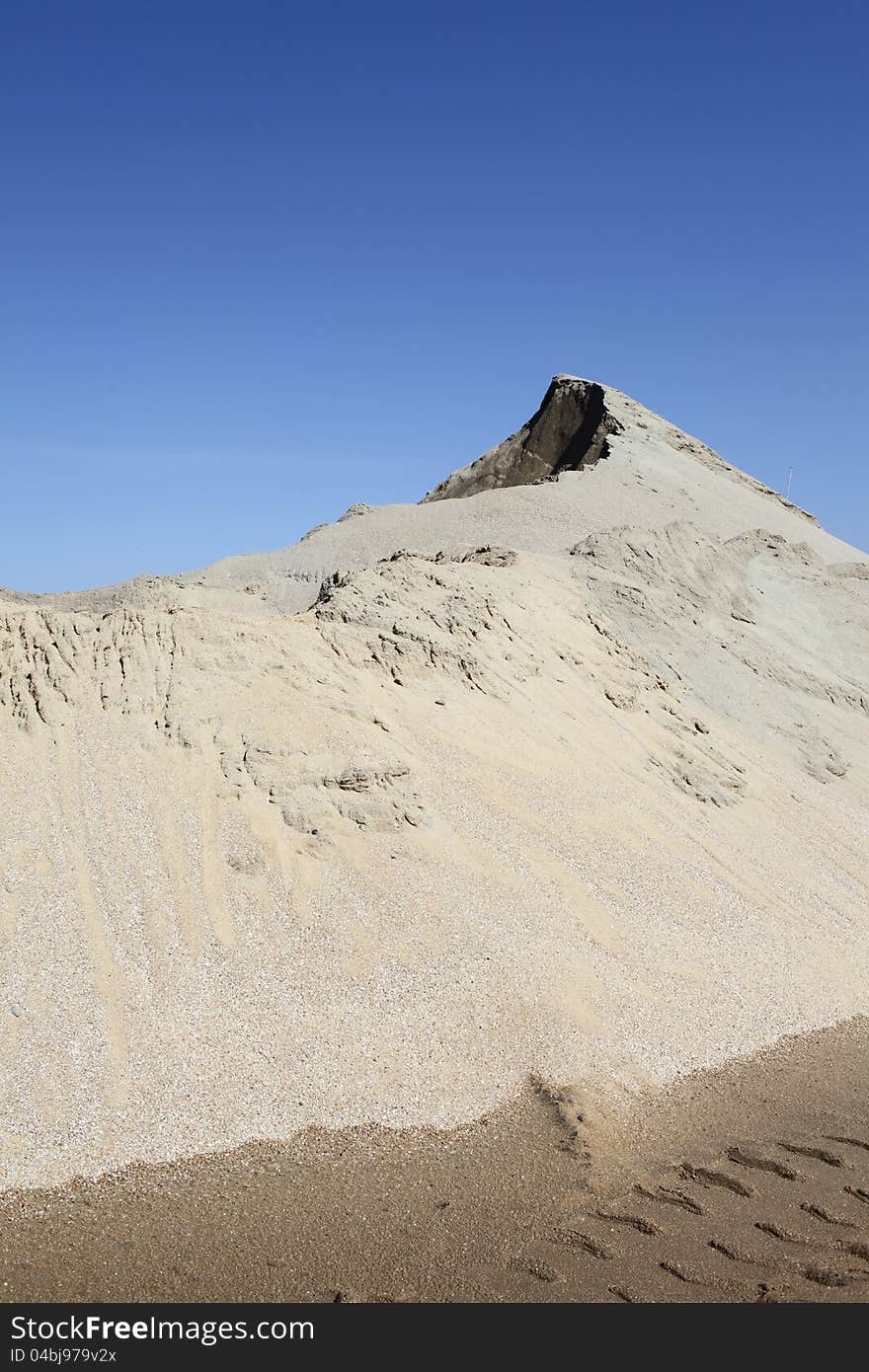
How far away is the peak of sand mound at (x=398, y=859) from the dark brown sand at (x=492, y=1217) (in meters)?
0.43

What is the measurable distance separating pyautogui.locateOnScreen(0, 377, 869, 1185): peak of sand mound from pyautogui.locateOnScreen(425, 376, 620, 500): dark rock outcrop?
1452 centimetres

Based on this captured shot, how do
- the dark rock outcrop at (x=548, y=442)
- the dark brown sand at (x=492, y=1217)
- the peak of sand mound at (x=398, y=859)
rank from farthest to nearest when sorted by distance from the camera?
the dark rock outcrop at (x=548, y=442)
the peak of sand mound at (x=398, y=859)
the dark brown sand at (x=492, y=1217)

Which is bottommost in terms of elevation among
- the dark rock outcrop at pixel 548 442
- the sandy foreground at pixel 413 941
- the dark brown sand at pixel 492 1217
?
the dark brown sand at pixel 492 1217

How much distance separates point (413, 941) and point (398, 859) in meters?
1.16

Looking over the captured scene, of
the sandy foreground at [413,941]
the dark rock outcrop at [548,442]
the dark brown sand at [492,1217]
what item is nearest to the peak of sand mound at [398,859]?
the sandy foreground at [413,941]

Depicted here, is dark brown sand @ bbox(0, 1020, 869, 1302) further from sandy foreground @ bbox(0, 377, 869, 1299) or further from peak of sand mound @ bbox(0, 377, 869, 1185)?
peak of sand mound @ bbox(0, 377, 869, 1185)

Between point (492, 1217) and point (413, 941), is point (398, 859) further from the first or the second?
point (492, 1217)

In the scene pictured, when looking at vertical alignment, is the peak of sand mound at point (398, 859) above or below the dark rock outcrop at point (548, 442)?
below

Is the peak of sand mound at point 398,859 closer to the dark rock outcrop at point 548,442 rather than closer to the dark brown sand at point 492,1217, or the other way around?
the dark brown sand at point 492,1217

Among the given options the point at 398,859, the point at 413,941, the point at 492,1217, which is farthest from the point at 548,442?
the point at 492,1217

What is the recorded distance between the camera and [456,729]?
1421 centimetres

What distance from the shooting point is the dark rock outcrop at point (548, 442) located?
33.1 meters

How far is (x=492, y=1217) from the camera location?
26.0ft
